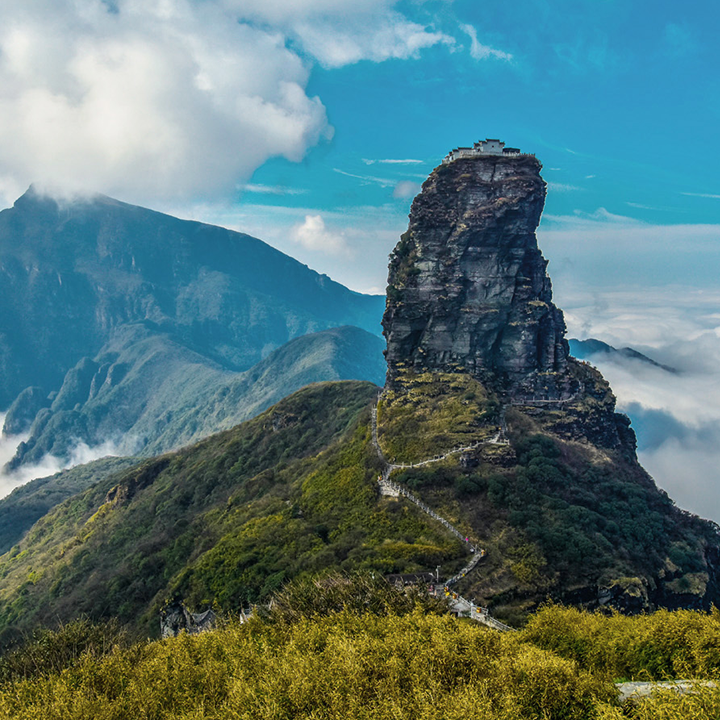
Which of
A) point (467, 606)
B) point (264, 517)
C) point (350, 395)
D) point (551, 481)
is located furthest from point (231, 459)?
point (467, 606)

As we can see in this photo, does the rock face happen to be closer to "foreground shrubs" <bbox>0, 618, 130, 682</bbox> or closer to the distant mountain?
the distant mountain

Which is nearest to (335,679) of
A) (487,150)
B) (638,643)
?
(638,643)

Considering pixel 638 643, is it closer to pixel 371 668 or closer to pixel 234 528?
pixel 371 668

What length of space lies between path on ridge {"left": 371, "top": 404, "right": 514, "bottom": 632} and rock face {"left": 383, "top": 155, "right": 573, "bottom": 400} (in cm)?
1448

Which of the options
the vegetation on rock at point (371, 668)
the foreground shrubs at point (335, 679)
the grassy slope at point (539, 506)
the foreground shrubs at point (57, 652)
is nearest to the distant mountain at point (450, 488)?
the grassy slope at point (539, 506)

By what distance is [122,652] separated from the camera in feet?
185

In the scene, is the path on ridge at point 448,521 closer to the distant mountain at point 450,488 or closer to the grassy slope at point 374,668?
the distant mountain at point 450,488

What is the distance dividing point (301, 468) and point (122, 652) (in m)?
69.6

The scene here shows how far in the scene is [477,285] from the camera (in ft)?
403

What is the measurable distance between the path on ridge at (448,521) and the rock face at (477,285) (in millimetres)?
14485

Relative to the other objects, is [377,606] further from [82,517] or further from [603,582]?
[82,517]

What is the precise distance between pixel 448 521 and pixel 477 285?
57.7m

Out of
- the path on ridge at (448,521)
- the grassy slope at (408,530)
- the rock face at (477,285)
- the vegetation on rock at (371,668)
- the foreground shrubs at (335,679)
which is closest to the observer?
the vegetation on rock at (371,668)

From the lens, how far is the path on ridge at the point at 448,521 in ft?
211
